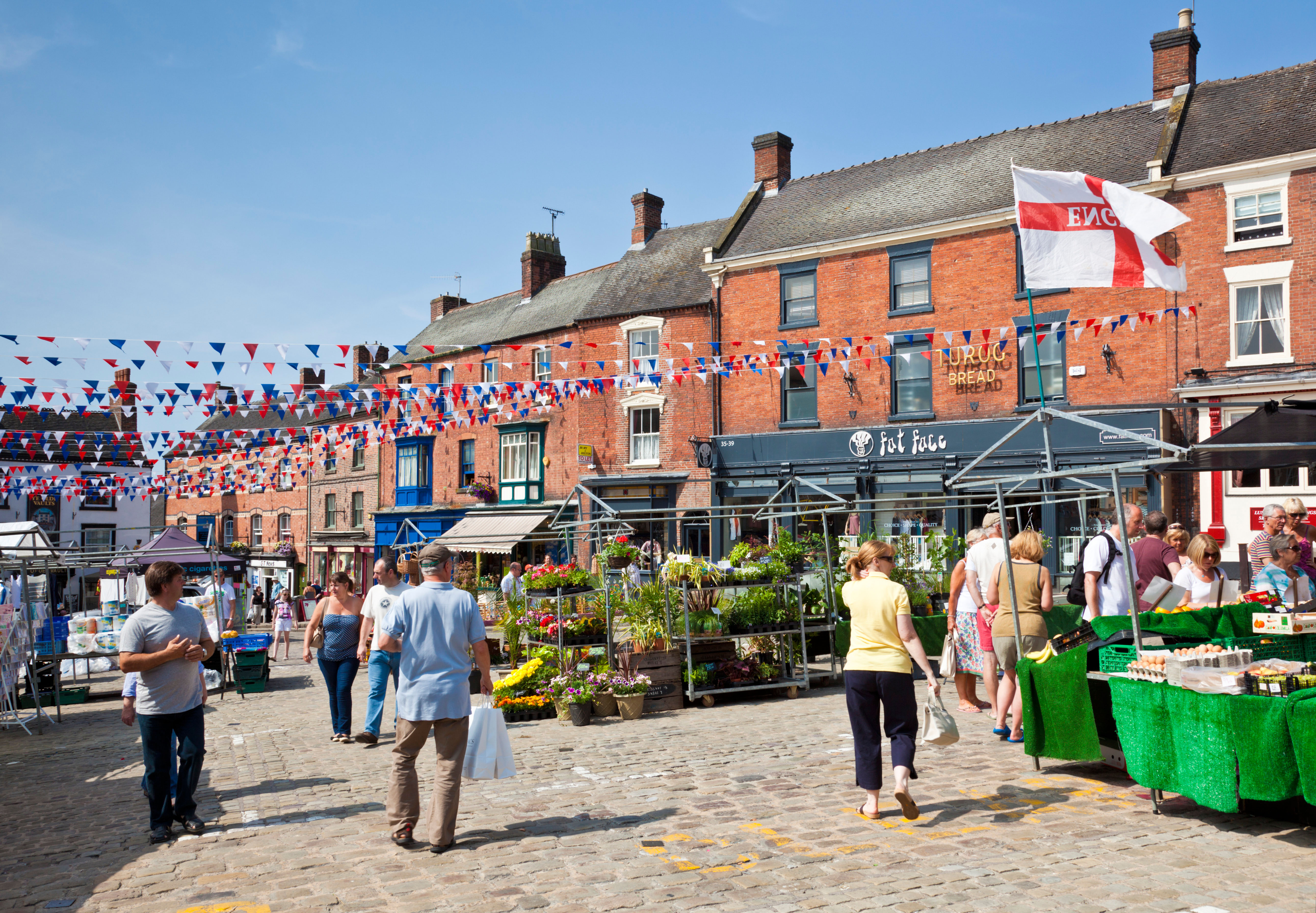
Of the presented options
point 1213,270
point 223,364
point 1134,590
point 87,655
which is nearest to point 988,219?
point 1213,270

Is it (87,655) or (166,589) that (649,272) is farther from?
(166,589)

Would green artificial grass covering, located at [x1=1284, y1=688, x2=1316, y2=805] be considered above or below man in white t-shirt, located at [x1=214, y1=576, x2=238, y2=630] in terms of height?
above

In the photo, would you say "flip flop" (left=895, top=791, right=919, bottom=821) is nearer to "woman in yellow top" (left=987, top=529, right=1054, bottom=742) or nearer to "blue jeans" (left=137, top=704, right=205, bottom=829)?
"woman in yellow top" (left=987, top=529, right=1054, bottom=742)

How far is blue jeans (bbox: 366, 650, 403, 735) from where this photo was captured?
9.64 m

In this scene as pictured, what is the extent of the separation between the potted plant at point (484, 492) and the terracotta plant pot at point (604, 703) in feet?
82.9

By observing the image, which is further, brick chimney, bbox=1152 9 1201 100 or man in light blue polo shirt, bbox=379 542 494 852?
brick chimney, bbox=1152 9 1201 100

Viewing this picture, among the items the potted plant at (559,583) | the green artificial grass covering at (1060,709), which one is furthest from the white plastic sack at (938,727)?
the potted plant at (559,583)

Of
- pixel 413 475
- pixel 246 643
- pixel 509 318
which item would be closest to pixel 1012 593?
pixel 246 643

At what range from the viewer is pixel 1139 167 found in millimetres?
22234

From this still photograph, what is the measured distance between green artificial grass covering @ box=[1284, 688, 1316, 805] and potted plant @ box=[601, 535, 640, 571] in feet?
27.2

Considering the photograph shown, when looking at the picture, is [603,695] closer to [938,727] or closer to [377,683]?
[377,683]

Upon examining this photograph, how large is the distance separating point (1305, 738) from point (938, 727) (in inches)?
80.3

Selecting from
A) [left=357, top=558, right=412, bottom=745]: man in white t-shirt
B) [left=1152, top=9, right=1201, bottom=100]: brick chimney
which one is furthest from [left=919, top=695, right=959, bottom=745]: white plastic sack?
[left=1152, top=9, right=1201, bottom=100]: brick chimney

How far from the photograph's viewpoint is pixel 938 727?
21.3 feet
